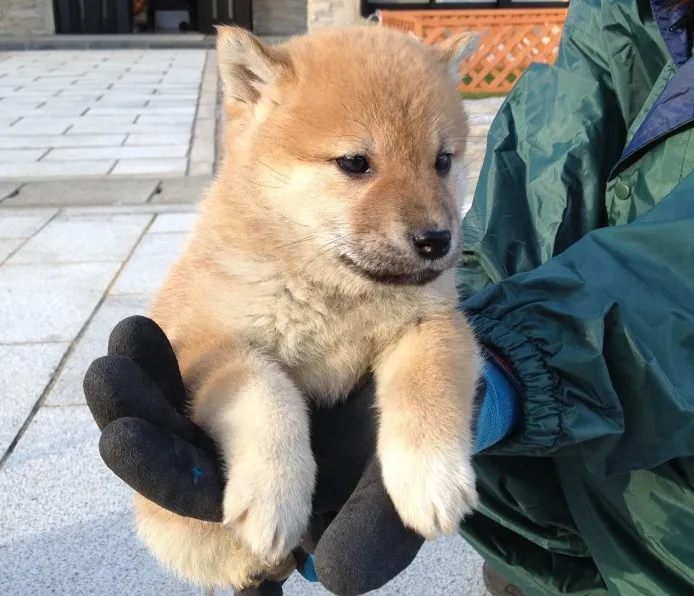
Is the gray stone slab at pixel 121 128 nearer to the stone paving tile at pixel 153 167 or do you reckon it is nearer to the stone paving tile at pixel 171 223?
the stone paving tile at pixel 153 167

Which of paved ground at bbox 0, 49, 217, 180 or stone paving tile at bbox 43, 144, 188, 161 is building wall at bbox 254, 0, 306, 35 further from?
stone paving tile at bbox 43, 144, 188, 161

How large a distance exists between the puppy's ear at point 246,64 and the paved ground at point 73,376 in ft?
5.32

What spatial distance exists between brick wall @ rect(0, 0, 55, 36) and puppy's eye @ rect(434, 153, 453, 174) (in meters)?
21.1

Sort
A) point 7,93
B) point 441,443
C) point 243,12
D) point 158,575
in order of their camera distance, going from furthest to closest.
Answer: point 243,12
point 7,93
point 158,575
point 441,443

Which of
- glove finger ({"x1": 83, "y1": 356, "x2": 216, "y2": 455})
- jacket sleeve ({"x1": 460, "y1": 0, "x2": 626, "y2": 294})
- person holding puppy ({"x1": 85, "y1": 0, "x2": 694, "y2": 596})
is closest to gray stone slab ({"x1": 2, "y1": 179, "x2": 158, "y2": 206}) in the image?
jacket sleeve ({"x1": 460, "y1": 0, "x2": 626, "y2": 294})

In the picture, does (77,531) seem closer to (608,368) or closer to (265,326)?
(265,326)

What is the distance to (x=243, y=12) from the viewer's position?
2045 cm

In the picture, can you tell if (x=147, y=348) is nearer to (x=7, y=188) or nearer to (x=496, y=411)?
(x=496, y=411)

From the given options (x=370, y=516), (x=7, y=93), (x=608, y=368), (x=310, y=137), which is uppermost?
(x=310, y=137)

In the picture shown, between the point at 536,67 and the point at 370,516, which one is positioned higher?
the point at 536,67

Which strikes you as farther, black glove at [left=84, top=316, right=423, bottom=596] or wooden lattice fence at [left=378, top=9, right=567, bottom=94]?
wooden lattice fence at [left=378, top=9, right=567, bottom=94]

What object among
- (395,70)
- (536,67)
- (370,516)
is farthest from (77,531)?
(536,67)

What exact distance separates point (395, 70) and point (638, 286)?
764 mm

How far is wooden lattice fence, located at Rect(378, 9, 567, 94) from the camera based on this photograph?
38.6 feet
